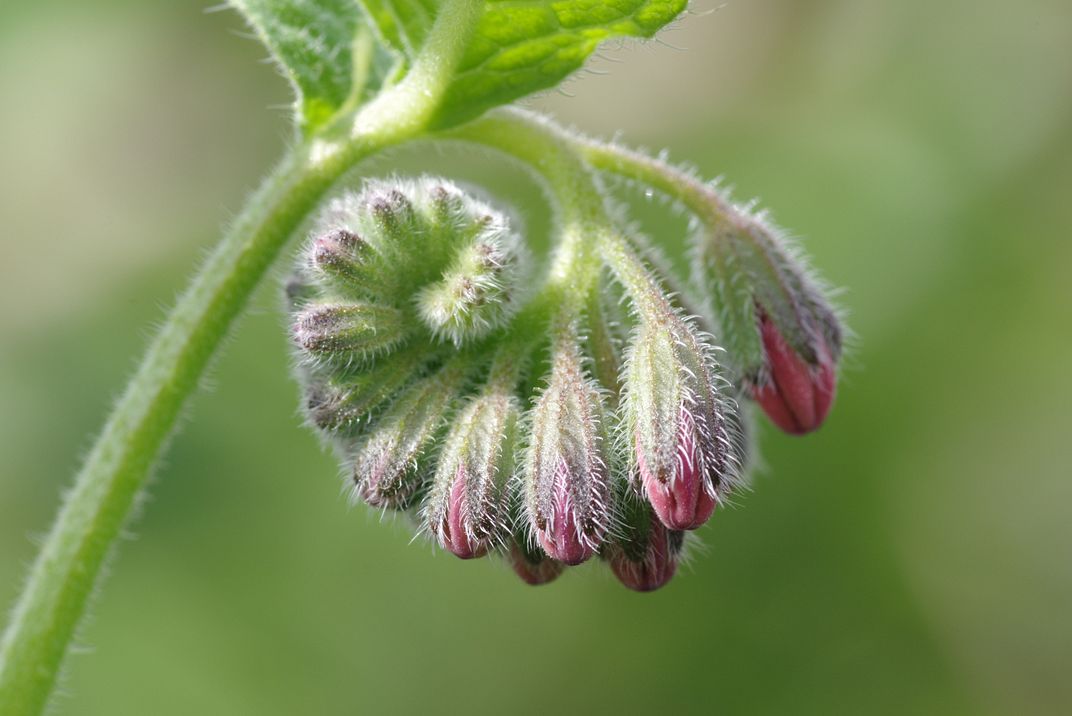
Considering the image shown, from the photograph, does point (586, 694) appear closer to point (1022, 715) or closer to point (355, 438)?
point (1022, 715)

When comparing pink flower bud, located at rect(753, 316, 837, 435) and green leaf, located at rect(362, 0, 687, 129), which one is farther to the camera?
pink flower bud, located at rect(753, 316, 837, 435)

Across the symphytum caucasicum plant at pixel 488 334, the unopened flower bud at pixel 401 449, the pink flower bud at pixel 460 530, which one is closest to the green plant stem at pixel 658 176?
the symphytum caucasicum plant at pixel 488 334

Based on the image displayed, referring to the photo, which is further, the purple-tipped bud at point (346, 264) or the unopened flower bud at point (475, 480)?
the purple-tipped bud at point (346, 264)

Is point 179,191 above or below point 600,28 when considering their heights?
below

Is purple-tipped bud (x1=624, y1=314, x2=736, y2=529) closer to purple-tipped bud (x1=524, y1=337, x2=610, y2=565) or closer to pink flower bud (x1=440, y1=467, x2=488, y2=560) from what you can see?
purple-tipped bud (x1=524, y1=337, x2=610, y2=565)

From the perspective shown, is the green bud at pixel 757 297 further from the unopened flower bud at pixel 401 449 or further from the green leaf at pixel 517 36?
the unopened flower bud at pixel 401 449

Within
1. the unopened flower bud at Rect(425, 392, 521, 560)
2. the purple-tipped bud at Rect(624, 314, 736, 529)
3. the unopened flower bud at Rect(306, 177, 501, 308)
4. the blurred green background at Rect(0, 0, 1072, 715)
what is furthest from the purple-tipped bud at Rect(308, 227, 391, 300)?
the blurred green background at Rect(0, 0, 1072, 715)

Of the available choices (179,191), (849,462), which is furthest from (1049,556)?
(179,191)
